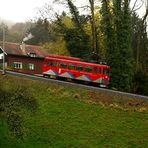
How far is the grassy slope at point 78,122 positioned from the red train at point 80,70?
6.00m

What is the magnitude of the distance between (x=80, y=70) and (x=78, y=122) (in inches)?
509

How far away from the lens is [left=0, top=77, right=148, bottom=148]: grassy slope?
33281 millimetres

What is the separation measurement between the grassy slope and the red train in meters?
6.00

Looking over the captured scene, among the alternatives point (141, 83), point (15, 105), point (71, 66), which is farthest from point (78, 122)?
point (141, 83)

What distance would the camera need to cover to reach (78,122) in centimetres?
3691

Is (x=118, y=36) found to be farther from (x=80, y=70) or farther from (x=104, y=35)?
(x=80, y=70)

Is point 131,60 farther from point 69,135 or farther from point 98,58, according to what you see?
point 69,135

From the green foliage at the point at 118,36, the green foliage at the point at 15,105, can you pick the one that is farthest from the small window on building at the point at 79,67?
the green foliage at the point at 15,105

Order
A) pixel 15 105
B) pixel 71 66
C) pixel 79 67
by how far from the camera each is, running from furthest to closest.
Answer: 1. pixel 71 66
2. pixel 79 67
3. pixel 15 105

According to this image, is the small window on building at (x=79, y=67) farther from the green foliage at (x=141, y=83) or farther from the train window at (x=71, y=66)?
the green foliage at (x=141, y=83)

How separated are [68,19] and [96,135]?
3503cm

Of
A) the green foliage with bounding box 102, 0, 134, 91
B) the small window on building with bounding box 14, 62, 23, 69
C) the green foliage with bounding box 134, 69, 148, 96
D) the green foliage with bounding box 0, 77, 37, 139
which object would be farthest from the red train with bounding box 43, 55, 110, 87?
the green foliage with bounding box 0, 77, 37, 139

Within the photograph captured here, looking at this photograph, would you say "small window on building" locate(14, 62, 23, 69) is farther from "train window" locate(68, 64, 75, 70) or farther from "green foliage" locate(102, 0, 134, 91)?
"train window" locate(68, 64, 75, 70)

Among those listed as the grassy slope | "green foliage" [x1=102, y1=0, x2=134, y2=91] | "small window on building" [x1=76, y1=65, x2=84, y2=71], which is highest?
"green foliage" [x1=102, y1=0, x2=134, y2=91]
